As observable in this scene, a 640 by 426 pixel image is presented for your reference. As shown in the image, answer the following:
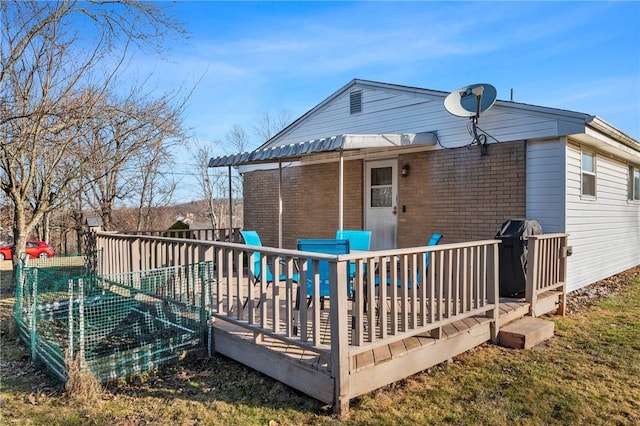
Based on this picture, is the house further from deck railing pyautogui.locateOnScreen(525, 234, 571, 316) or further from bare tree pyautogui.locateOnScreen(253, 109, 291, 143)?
bare tree pyautogui.locateOnScreen(253, 109, 291, 143)

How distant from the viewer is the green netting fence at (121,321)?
3.57m

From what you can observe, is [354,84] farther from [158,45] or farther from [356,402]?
[356,402]

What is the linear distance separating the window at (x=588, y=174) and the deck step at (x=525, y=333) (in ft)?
11.1

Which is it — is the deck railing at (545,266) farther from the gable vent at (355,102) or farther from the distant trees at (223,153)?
the distant trees at (223,153)

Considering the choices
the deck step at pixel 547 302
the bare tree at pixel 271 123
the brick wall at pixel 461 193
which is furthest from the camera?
the bare tree at pixel 271 123

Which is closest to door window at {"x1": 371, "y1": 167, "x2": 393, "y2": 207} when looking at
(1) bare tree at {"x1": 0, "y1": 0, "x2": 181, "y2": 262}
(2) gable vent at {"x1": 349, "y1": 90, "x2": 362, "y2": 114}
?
(2) gable vent at {"x1": 349, "y1": 90, "x2": 362, "y2": 114}

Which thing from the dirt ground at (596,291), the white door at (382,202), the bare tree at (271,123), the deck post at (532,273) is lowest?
the dirt ground at (596,291)

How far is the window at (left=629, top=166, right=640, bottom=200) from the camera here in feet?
31.9

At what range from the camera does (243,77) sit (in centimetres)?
1174

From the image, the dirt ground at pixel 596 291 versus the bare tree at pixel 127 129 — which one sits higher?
the bare tree at pixel 127 129

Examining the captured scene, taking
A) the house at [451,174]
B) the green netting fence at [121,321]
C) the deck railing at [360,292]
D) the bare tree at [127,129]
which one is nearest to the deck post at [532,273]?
the deck railing at [360,292]

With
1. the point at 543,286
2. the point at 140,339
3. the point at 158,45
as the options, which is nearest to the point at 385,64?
the point at 158,45

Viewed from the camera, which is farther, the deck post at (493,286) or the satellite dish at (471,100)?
the satellite dish at (471,100)

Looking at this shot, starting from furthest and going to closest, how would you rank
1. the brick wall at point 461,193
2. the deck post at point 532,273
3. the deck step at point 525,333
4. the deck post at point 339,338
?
the brick wall at point 461,193
the deck post at point 532,273
the deck step at point 525,333
the deck post at point 339,338
